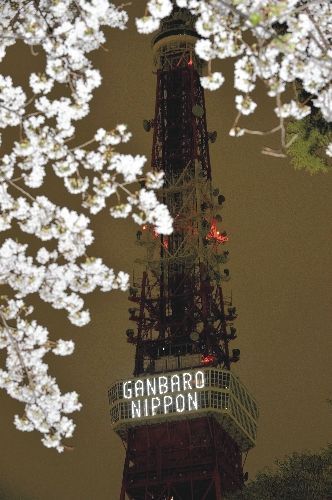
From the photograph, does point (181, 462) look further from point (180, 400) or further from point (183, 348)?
point (183, 348)

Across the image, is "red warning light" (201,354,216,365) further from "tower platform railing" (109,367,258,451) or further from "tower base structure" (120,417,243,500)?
"tower base structure" (120,417,243,500)

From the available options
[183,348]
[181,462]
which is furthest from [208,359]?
[181,462]

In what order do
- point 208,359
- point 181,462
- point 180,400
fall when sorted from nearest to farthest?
1. point 181,462
2. point 180,400
3. point 208,359

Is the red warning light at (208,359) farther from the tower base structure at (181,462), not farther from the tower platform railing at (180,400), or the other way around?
the tower base structure at (181,462)

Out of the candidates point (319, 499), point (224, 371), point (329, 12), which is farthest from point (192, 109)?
point (329, 12)

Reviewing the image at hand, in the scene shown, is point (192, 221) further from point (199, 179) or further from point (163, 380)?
point (163, 380)
